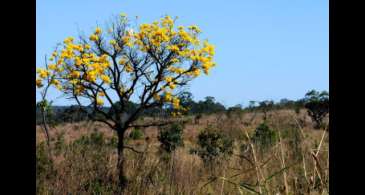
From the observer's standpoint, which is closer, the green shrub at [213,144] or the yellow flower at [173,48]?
the green shrub at [213,144]

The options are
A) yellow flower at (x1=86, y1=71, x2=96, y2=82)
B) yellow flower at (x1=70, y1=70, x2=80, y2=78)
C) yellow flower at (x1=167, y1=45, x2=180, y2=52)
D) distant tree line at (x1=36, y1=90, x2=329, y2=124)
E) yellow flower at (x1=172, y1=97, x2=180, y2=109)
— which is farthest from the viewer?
yellow flower at (x1=172, y1=97, x2=180, y2=109)

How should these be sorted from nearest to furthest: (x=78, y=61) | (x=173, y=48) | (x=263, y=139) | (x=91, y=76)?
(x=91, y=76) < (x=78, y=61) < (x=173, y=48) < (x=263, y=139)

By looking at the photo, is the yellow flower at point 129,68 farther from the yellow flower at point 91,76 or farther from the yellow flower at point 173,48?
the yellow flower at point 173,48

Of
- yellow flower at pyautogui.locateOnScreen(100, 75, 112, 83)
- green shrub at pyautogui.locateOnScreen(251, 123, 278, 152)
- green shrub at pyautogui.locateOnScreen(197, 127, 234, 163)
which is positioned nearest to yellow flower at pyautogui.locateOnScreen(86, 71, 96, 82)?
yellow flower at pyautogui.locateOnScreen(100, 75, 112, 83)

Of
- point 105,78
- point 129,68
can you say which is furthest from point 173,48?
point 105,78

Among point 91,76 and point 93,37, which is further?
point 93,37

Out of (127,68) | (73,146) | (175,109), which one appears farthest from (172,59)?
(73,146)

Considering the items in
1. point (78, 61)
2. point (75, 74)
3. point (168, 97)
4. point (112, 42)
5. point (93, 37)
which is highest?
point (93, 37)

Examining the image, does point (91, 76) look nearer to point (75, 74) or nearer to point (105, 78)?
point (105, 78)

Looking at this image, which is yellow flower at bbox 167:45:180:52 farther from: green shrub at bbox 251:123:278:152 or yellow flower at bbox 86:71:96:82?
green shrub at bbox 251:123:278:152

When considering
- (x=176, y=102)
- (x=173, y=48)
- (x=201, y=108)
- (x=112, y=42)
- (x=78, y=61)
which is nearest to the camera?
(x=78, y=61)

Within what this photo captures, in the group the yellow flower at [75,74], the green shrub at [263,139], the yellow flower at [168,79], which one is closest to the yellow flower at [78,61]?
the yellow flower at [75,74]
